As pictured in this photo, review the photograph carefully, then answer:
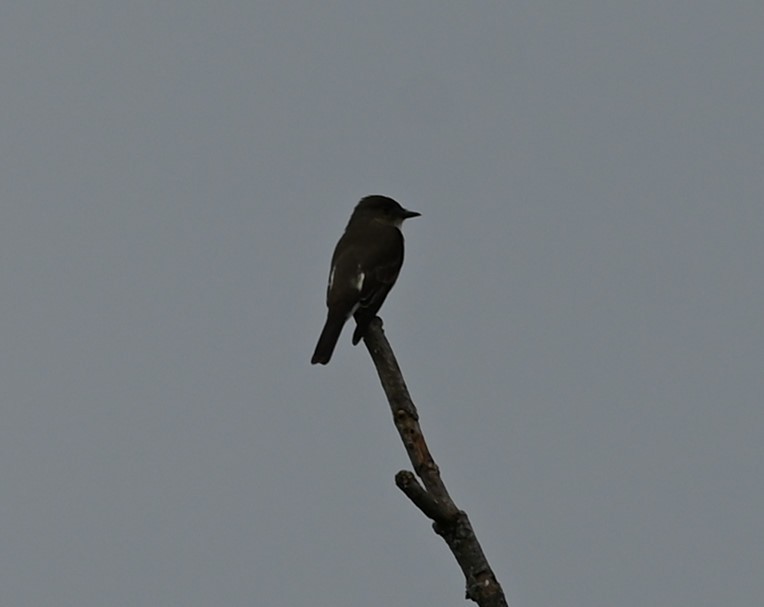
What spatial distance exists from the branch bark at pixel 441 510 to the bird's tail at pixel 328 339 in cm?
388

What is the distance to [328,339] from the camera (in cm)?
985

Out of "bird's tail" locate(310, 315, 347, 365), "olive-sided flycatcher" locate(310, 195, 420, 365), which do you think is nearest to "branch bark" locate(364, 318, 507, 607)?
"olive-sided flycatcher" locate(310, 195, 420, 365)

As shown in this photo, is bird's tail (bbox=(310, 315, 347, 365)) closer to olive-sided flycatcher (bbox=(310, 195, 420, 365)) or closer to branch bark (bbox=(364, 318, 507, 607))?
olive-sided flycatcher (bbox=(310, 195, 420, 365))

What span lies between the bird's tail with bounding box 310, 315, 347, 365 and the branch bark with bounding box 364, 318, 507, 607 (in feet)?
12.7

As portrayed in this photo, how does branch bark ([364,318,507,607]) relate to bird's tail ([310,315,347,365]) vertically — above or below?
below

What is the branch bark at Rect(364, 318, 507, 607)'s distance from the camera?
495 centimetres

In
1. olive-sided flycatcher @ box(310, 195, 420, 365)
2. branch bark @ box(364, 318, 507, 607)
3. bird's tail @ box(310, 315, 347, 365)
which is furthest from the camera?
olive-sided flycatcher @ box(310, 195, 420, 365)

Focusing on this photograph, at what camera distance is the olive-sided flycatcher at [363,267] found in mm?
9852

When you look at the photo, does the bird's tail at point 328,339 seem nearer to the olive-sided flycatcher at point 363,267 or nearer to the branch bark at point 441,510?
the olive-sided flycatcher at point 363,267

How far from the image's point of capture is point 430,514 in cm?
518

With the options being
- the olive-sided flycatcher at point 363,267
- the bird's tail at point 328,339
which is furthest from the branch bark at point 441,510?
the bird's tail at point 328,339

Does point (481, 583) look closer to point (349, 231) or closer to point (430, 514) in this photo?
point (430, 514)

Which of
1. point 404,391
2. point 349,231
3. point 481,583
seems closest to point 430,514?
point 481,583

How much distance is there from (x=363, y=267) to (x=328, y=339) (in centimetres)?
116
